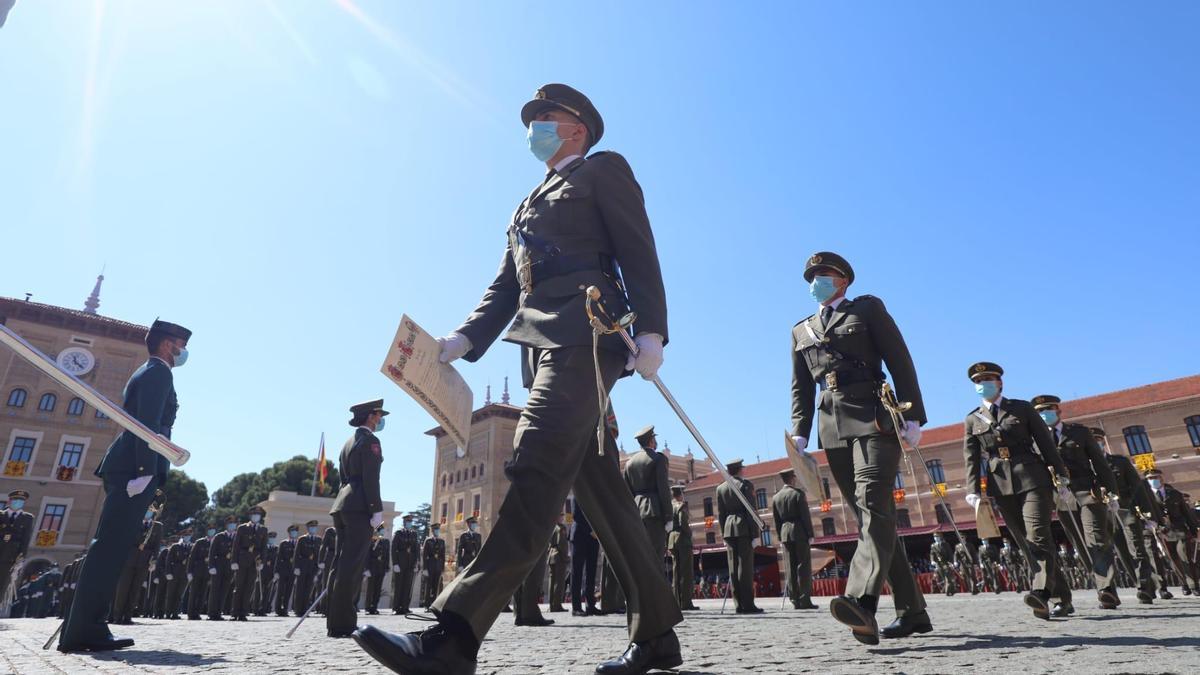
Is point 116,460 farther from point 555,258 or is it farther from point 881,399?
point 881,399

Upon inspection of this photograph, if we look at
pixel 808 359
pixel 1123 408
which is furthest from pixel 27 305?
pixel 1123 408

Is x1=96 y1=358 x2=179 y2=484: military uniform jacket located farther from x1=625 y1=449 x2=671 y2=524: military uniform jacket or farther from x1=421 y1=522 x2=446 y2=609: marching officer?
x1=421 y1=522 x2=446 y2=609: marching officer

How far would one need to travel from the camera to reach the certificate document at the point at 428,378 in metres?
2.38

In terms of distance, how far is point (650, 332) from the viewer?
8.61 feet

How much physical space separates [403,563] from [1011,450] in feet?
42.3

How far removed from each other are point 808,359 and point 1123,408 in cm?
4590

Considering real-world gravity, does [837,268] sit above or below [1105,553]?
above

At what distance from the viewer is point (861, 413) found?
4023 mm

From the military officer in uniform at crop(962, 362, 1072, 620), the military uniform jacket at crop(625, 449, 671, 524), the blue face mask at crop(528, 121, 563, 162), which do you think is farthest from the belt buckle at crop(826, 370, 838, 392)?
the military uniform jacket at crop(625, 449, 671, 524)

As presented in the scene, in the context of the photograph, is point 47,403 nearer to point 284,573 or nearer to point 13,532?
point 284,573

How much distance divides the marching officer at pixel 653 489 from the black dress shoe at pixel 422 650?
21.9 ft

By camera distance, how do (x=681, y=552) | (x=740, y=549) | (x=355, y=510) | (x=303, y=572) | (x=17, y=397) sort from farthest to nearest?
(x=17, y=397) < (x=303, y=572) < (x=681, y=552) < (x=740, y=549) < (x=355, y=510)

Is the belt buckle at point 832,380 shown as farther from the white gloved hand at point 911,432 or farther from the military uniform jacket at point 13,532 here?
the military uniform jacket at point 13,532

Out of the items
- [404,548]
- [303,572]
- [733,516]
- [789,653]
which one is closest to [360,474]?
[789,653]
